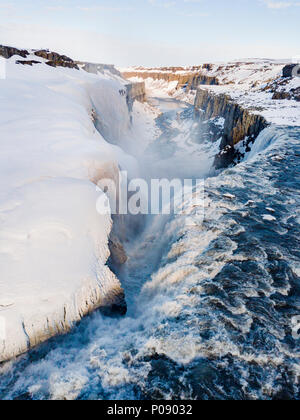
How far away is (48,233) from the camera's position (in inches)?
201

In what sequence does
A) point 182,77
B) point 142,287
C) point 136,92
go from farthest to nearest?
1. point 182,77
2. point 136,92
3. point 142,287

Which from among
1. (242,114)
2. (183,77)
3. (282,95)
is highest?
(183,77)

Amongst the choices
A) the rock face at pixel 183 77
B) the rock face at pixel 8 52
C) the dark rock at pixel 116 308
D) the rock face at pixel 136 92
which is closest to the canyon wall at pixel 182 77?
the rock face at pixel 183 77

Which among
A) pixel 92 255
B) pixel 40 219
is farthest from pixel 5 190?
pixel 92 255

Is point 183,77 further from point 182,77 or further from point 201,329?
point 201,329

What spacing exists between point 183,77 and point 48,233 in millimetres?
107532

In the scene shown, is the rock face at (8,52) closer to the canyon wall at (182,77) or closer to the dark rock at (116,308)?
the dark rock at (116,308)

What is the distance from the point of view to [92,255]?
5.32 m

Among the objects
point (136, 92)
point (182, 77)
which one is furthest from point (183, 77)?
point (136, 92)

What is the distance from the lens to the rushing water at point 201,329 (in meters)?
3.74

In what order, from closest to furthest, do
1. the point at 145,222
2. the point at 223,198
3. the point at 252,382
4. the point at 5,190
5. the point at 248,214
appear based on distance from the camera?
1. the point at 252,382
2. the point at 5,190
3. the point at 248,214
4. the point at 223,198
5. the point at 145,222

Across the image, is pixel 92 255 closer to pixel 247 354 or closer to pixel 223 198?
pixel 247 354

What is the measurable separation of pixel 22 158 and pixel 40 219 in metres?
2.84

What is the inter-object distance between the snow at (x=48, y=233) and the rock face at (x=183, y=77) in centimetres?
6595
